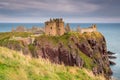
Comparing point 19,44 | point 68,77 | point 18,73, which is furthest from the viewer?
point 19,44

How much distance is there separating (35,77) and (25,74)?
75 centimetres

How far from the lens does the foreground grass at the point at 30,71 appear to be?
62.5ft

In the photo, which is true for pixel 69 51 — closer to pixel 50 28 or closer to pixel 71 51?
pixel 71 51

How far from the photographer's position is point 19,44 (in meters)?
120

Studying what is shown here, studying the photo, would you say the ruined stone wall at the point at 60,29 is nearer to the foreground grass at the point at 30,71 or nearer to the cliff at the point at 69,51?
the cliff at the point at 69,51

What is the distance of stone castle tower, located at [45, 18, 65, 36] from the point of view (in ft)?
481

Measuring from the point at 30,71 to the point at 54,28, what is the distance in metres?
128

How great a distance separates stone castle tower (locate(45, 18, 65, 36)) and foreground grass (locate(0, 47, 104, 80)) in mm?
120514

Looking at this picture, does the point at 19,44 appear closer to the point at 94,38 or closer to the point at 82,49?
the point at 82,49

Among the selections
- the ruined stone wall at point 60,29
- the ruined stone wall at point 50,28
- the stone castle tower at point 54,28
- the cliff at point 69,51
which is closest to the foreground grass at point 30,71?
the cliff at point 69,51

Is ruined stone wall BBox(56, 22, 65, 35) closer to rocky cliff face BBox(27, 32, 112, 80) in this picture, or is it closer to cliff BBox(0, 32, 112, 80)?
cliff BBox(0, 32, 112, 80)

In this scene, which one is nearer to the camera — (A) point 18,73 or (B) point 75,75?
(A) point 18,73

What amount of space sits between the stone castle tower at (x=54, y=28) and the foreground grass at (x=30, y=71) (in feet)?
395

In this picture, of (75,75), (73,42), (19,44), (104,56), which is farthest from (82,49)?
(75,75)
